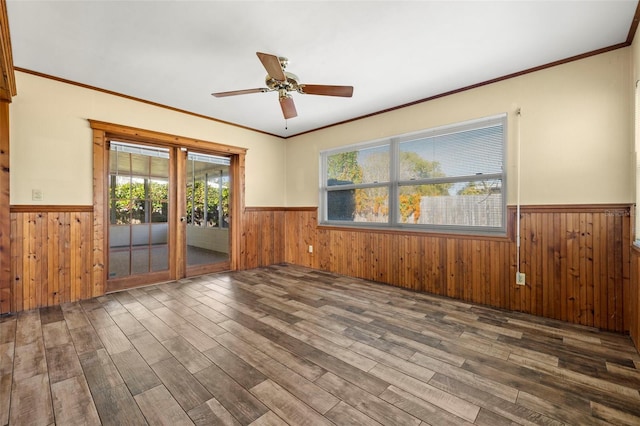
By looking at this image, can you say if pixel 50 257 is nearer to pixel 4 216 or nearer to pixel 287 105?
pixel 4 216

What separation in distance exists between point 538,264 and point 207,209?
4.68 m

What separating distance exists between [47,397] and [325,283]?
2970 mm

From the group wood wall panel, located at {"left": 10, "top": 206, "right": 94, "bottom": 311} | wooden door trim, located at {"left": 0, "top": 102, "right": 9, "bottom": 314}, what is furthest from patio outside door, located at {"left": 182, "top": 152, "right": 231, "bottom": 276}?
wooden door trim, located at {"left": 0, "top": 102, "right": 9, "bottom": 314}

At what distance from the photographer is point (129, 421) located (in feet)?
4.77

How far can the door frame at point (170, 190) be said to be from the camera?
135 inches

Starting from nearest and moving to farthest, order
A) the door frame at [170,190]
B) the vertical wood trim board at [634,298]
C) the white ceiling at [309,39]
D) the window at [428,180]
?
the white ceiling at [309,39] → the vertical wood trim board at [634,298] → the window at [428,180] → the door frame at [170,190]

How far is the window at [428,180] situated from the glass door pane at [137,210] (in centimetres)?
271

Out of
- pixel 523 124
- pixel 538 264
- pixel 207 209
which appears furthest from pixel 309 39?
pixel 207 209

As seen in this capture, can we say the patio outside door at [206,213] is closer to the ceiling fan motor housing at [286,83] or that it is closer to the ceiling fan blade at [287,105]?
the ceiling fan blade at [287,105]

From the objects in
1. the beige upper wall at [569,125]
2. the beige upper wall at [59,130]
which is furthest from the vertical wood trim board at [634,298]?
the beige upper wall at [59,130]

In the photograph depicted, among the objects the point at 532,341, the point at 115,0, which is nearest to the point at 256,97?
the point at 115,0

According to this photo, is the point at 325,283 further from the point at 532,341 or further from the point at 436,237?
the point at 532,341

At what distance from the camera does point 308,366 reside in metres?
1.96

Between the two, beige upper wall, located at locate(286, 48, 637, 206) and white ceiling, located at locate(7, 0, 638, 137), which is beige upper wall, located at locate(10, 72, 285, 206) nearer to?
white ceiling, located at locate(7, 0, 638, 137)
